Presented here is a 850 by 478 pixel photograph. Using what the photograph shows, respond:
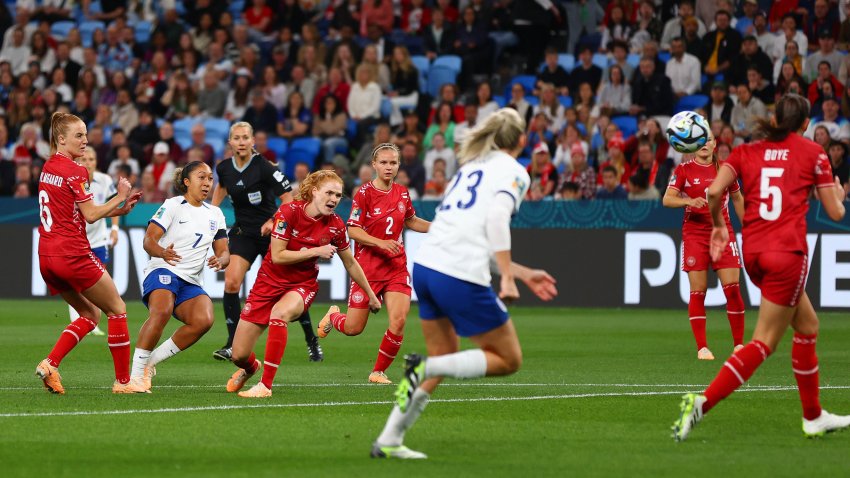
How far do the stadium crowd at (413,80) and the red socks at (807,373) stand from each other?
471 inches

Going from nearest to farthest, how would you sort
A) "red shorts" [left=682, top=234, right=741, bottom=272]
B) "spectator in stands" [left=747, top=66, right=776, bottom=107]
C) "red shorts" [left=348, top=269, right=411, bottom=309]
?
"red shorts" [left=348, top=269, right=411, bottom=309], "red shorts" [left=682, top=234, right=741, bottom=272], "spectator in stands" [left=747, top=66, right=776, bottom=107]

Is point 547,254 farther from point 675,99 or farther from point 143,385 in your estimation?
point 143,385

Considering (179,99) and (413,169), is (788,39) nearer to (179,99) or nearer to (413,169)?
(413,169)

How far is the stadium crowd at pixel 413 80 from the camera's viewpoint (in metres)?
22.4

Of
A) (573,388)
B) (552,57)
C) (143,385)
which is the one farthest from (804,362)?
(552,57)

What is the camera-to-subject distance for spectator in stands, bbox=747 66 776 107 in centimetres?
2236

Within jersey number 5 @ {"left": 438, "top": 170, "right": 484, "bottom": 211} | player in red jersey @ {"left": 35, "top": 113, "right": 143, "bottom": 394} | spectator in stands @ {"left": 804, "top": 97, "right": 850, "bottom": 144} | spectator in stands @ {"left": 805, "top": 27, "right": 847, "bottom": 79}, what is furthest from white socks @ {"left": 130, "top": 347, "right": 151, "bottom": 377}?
spectator in stands @ {"left": 805, "top": 27, "right": 847, "bottom": 79}

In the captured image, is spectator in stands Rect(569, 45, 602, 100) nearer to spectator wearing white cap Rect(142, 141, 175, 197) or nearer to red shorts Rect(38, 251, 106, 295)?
spectator wearing white cap Rect(142, 141, 175, 197)

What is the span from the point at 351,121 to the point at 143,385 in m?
15.4

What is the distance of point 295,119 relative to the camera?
25750 mm

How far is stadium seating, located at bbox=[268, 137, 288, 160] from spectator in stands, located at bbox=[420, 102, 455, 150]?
2787 mm

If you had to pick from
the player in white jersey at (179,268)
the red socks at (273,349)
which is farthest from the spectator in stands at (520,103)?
the red socks at (273,349)

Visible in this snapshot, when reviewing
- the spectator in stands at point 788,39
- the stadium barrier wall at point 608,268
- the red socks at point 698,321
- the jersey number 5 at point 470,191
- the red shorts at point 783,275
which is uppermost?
the spectator in stands at point 788,39

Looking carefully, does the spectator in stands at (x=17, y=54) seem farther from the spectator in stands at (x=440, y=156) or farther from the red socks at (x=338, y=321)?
the red socks at (x=338, y=321)
